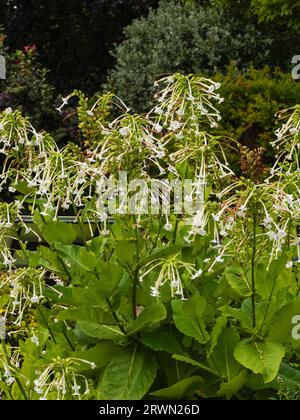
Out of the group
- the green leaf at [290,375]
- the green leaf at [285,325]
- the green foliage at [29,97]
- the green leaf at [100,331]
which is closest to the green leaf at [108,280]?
the green leaf at [100,331]

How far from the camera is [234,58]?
1073 cm

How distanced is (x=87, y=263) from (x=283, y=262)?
0.59 metres

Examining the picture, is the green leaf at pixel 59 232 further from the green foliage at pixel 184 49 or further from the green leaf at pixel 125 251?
the green foliage at pixel 184 49

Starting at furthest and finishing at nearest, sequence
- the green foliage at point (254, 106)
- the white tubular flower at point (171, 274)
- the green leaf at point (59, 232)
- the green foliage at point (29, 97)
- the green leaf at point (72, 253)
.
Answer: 1. the green foliage at point (29, 97)
2. the green foliage at point (254, 106)
3. the green leaf at point (59, 232)
4. the green leaf at point (72, 253)
5. the white tubular flower at point (171, 274)

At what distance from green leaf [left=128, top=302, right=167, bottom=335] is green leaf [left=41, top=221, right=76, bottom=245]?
42cm

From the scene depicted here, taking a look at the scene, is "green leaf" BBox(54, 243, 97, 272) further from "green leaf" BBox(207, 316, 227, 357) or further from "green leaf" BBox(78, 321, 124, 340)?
"green leaf" BBox(207, 316, 227, 357)

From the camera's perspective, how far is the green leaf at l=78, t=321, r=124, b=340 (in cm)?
266

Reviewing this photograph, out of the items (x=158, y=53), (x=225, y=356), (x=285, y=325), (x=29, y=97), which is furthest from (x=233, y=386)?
(x=158, y=53)

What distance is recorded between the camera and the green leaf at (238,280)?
A: 2719mm

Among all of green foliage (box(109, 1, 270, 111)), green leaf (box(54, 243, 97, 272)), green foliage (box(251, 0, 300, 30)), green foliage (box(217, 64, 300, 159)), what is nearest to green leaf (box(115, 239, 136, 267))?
green leaf (box(54, 243, 97, 272))

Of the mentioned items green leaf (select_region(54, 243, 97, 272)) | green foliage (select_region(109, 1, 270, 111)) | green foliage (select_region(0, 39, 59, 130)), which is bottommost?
green leaf (select_region(54, 243, 97, 272))

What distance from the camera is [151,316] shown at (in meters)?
2.64

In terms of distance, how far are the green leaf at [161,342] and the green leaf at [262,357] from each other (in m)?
0.19
